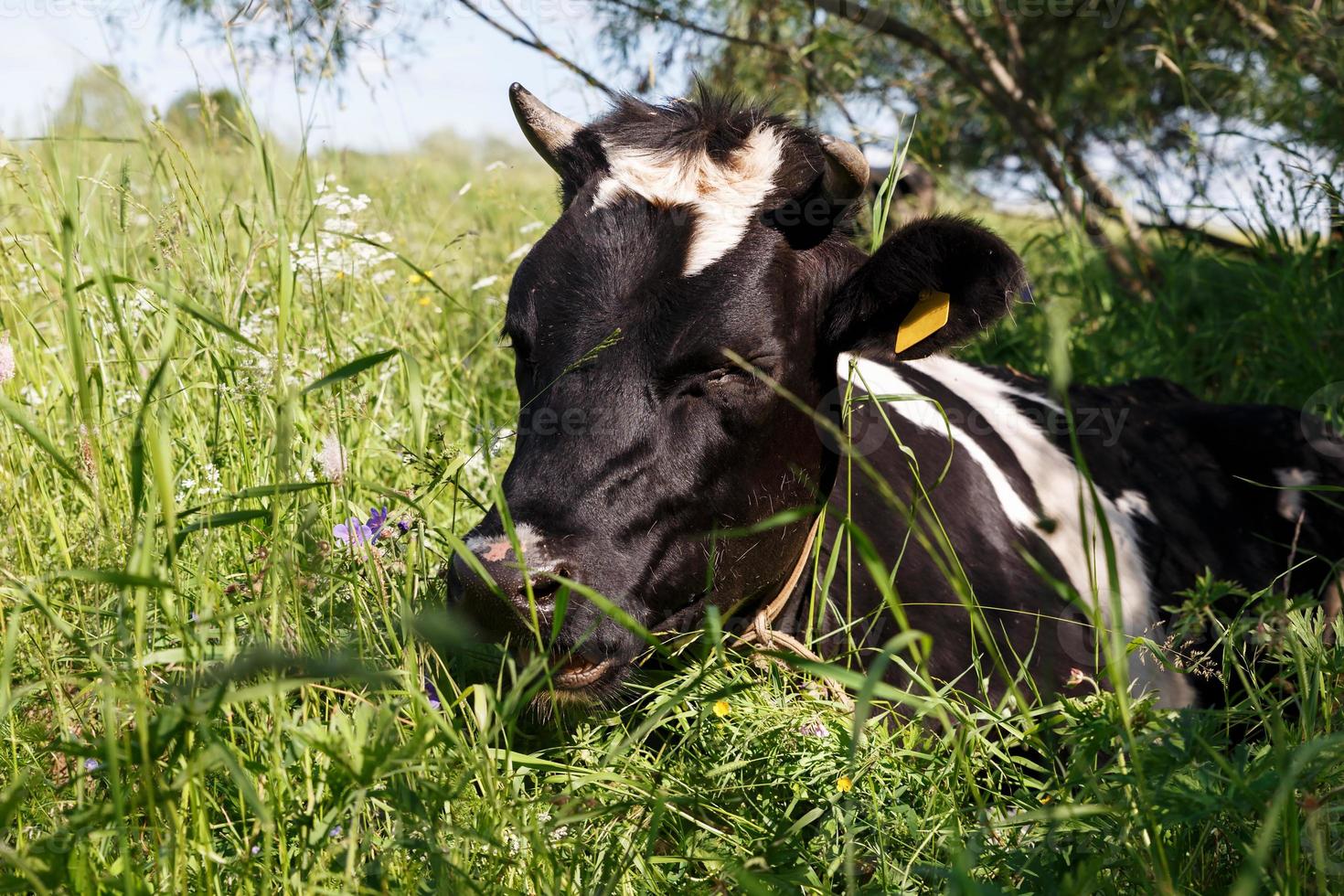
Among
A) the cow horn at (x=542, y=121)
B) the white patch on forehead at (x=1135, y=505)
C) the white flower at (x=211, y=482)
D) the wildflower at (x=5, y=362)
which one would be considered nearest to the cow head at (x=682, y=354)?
the cow horn at (x=542, y=121)

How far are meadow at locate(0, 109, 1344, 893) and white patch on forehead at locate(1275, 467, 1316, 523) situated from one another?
75 cm

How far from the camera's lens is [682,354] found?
8.57ft

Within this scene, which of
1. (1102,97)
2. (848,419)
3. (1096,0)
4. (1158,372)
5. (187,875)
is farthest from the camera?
(1102,97)

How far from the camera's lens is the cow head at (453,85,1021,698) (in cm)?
249

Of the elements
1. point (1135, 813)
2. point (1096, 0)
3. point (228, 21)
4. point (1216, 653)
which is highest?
point (1096, 0)

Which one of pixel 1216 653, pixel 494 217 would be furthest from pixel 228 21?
pixel 494 217

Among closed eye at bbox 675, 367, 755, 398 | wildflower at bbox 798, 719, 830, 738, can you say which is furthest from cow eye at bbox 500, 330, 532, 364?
wildflower at bbox 798, 719, 830, 738

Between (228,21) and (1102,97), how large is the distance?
6.51m

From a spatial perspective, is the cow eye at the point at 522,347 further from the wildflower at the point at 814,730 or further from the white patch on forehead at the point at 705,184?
the wildflower at the point at 814,730

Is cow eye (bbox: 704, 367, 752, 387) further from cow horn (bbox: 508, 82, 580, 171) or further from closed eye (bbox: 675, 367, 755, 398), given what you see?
cow horn (bbox: 508, 82, 580, 171)

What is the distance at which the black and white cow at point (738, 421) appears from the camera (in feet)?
8.23

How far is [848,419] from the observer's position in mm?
2771

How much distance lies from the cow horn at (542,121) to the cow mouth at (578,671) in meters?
1.56

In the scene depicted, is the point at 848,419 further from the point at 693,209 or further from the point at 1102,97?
the point at 1102,97
